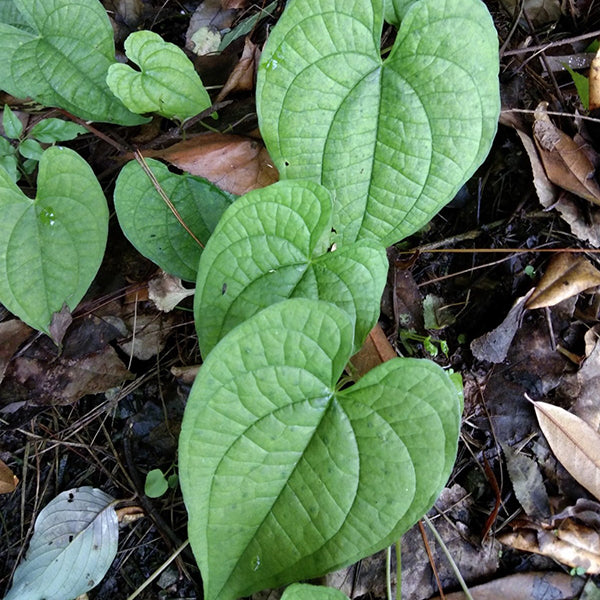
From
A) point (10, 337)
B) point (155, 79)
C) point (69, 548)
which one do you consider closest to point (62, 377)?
point (10, 337)

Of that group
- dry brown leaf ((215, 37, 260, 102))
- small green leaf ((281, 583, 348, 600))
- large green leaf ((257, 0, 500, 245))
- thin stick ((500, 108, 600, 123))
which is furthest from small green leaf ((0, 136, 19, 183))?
thin stick ((500, 108, 600, 123))

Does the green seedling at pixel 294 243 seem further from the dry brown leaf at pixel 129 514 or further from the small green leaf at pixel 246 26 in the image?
the dry brown leaf at pixel 129 514

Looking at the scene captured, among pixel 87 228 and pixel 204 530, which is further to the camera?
pixel 87 228

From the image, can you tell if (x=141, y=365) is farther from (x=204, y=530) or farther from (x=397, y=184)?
(x=397, y=184)

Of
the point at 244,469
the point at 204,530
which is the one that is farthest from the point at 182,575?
the point at 244,469

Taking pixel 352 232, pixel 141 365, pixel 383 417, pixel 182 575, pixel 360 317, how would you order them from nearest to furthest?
pixel 383 417, pixel 360 317, pixel 352 232, pixel 182 575, pixel 141 365

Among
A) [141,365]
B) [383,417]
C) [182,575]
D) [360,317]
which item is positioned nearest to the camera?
[383,417]

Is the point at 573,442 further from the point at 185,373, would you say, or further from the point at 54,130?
the point at 54,130
